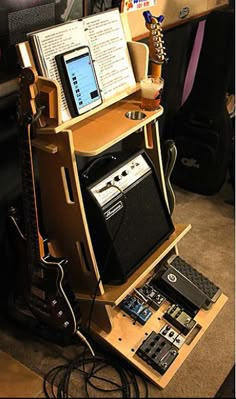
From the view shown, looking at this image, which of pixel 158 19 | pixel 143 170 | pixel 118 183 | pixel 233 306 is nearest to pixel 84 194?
pixel 118 183

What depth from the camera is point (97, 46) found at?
148cm

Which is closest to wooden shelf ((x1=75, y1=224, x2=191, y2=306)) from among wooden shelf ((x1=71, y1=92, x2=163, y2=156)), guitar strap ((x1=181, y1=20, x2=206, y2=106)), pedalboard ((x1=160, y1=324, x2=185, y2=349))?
pedalboard ((x1=160, y1=324, x2=185, y2=349))

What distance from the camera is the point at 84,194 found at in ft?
4.69

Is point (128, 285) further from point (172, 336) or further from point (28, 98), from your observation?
point (28, 98)

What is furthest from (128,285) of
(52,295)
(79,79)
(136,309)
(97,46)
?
(97,46)

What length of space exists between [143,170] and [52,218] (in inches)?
14.9

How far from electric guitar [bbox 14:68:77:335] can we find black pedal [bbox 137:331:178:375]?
0.25 m

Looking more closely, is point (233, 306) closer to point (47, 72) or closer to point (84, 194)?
point (84, 194)

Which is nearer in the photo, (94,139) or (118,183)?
(94,139)

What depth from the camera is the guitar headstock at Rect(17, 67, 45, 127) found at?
3.95ft

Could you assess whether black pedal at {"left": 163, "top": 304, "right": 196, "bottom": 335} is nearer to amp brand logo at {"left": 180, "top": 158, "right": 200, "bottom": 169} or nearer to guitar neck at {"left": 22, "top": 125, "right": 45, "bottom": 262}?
guitar neck at {"left": 22, "top": 125, "right": 45, "bottom": 262}

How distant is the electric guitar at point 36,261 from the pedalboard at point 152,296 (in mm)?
339

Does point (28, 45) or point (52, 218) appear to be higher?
point (28, 45)

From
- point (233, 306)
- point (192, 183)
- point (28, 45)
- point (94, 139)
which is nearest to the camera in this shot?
point (28, 45)
